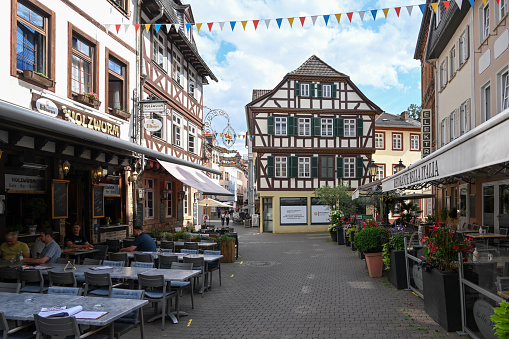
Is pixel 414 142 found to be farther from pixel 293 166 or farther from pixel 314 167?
pixel 293 166

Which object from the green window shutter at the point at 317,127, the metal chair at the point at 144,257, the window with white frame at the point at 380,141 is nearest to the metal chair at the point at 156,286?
the metal chair at the point at 144,257

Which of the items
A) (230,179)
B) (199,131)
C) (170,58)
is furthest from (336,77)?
(230,179)

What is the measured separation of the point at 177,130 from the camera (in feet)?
63.6

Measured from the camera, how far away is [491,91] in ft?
39.2

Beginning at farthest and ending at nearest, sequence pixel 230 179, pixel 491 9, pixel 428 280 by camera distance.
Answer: pixel 230 179, pixel 491 9, pixel 428 280

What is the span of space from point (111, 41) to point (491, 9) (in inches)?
445

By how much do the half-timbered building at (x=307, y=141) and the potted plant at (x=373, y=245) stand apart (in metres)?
A: 18.5

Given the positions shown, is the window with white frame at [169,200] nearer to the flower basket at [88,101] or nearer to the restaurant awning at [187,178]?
the restaurant awning at [187,178]

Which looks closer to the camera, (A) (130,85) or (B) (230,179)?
(A) (130,85)

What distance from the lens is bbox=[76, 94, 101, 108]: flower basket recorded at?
11.2 meters

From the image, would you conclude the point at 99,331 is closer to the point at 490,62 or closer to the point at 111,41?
the point at 111,41

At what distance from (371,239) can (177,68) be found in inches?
506

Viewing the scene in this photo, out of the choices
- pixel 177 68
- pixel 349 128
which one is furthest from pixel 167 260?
pixel 349 128

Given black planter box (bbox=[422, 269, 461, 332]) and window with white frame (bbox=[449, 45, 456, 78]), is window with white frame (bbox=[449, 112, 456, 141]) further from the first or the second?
black planter box (bbox=[422, 269, 461, 332])
